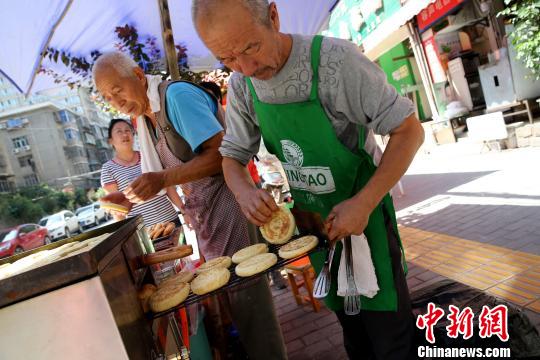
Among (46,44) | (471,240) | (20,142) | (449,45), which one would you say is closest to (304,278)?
(471,240)

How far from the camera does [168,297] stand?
1.36m

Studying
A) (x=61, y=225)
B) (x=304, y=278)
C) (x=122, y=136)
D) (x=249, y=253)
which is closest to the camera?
(x=249, y=253)

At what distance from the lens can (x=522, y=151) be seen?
6.61 meters

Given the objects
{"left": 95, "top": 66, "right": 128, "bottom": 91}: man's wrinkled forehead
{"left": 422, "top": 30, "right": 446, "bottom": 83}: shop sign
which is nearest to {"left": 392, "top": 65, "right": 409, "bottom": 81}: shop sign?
{"left": 422, "top": 30, "right": 446, "bottom": 83}: shop sign

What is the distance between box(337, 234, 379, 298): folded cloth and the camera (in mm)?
1442

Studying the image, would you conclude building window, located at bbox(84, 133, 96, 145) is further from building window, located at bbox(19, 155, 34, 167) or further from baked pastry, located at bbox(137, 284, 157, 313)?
baked pastry, located at bbox(137, 284, 157, 313)

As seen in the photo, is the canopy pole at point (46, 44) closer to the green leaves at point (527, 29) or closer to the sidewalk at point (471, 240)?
the sidewalk at point (471, 240)

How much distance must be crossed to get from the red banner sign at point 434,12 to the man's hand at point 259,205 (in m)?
7.95

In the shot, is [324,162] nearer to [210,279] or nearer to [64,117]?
[210,279]

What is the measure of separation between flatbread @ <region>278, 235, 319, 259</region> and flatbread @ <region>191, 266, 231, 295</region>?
26 cm

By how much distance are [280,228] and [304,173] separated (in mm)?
305

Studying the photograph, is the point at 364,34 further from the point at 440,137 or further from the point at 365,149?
the point at 365,149

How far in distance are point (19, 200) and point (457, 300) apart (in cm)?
→ 4066

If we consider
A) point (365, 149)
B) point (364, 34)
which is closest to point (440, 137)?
point (364, 34)
